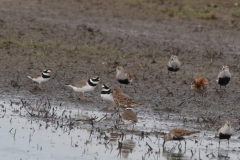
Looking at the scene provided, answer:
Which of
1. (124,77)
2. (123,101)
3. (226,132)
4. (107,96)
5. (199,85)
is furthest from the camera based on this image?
(124,77)

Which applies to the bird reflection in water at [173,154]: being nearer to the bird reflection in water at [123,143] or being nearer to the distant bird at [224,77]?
the bird reflection in water at [123,143]

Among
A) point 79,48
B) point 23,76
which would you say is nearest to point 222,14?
point 79,48

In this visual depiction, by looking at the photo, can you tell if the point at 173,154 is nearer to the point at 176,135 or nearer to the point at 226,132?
the point at 176,135

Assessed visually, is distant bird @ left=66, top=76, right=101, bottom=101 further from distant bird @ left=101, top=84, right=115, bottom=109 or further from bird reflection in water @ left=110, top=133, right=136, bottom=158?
bird reflection in water @ left=110, top=133, right=136, bottom=158

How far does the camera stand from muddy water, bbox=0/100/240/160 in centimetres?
834

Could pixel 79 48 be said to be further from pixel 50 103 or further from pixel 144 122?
pixel 144 122

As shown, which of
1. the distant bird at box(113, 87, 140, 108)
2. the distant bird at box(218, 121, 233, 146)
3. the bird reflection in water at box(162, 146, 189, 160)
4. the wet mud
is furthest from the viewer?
the distant bird at box(113, 87, 140, 108)

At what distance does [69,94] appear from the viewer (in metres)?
12.7

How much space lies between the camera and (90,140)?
29.5 feet

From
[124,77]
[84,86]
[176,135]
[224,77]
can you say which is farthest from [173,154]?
[224,77]

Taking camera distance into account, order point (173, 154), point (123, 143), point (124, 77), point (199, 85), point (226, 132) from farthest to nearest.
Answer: point (124, 77) < point (199, 85) < point (123, 143) < point (226, 132) < point (173, 154)

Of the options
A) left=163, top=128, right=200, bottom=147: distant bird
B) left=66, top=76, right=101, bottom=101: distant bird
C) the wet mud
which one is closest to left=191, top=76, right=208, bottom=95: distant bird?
the wet mud

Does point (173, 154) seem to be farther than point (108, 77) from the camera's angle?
No

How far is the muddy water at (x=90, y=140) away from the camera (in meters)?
8.34
